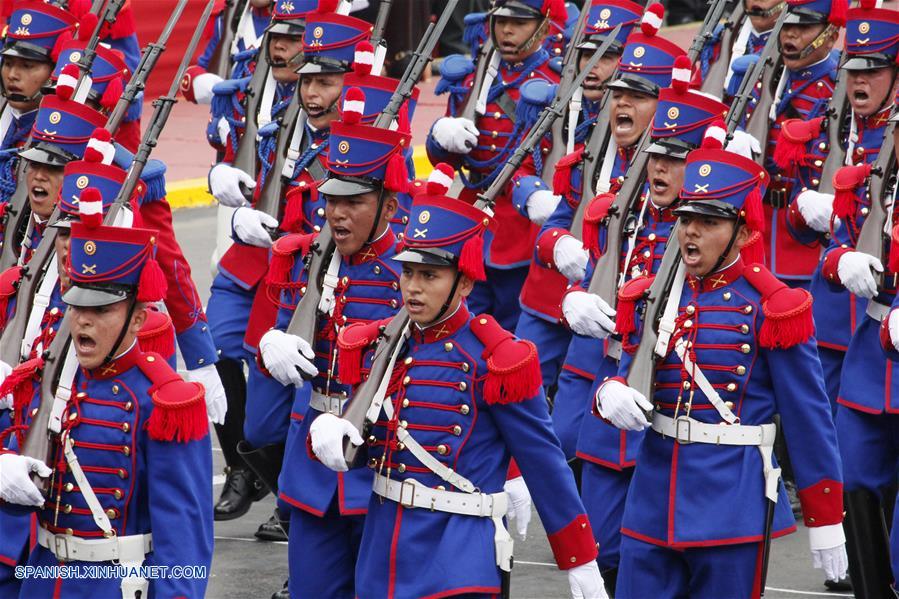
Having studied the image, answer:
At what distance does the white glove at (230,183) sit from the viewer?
10.1 metres

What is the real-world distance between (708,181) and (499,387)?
1.17m

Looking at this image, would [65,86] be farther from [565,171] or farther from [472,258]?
[472,258]

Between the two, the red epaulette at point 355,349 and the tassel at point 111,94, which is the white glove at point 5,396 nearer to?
the red epaulette at point 355,349

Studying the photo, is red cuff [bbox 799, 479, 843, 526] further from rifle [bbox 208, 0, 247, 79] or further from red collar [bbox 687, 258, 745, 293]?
rifle [bbox 208, 0, 247, 79]

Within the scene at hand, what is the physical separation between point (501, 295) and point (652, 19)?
1.76 metres

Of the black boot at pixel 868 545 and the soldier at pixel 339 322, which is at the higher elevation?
the soldier at pixel 339 322

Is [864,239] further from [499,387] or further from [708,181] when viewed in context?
[499,387]

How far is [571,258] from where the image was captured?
917cm

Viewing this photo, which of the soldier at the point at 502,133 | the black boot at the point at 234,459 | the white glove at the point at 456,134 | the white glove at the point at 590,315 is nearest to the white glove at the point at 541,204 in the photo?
the soldier at the point at 502,133

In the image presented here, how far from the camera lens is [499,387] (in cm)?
661

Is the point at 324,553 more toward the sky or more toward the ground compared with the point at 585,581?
more toward the ground

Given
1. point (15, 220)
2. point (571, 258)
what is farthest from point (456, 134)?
point (15, 220)

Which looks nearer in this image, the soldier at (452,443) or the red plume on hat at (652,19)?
the soldier at (452,443)

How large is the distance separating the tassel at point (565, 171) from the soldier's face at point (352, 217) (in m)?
1.72
